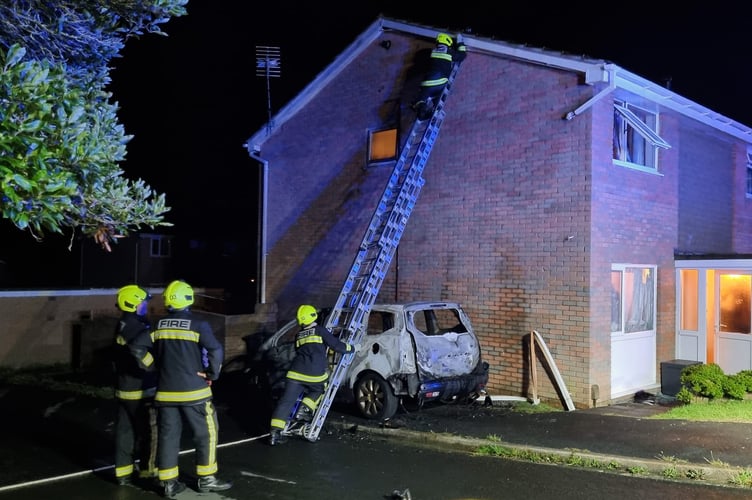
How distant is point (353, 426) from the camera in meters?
8.25

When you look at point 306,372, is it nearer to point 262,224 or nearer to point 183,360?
point 183,360

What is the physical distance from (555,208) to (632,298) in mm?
2195

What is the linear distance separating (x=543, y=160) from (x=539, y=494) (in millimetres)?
5749

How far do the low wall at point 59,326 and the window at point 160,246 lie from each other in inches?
297

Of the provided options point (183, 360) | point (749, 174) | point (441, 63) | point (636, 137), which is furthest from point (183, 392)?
point (749, 174)

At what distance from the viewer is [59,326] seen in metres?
15.2

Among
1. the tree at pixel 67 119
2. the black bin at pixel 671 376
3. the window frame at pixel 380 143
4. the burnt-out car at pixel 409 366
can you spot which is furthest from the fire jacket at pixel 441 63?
the tree at pixel 67 119

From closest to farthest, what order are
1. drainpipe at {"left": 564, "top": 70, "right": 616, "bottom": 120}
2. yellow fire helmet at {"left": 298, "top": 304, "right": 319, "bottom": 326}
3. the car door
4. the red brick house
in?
yellow fire helmet at {"left": 298, "top": 304, "right": 319, "bottom": 326}, the car door, drainpipe at {"left": 564, "top": 70, "right": 616, "bottom": 120}, the red brick house

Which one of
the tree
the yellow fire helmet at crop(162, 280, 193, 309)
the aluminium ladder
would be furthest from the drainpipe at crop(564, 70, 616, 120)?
the yellow fire helmet at crop(162, 280, 193, 309)

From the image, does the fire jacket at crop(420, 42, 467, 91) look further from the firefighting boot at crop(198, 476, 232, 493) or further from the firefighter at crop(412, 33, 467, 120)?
the firefighting boot at crop(198, 476, 232, 493)

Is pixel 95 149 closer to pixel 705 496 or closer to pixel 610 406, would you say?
pixel 705 496

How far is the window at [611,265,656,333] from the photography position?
33.1 feet

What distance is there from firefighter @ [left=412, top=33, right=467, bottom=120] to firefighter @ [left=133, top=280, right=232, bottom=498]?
646 cm

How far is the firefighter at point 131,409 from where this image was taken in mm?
6133
